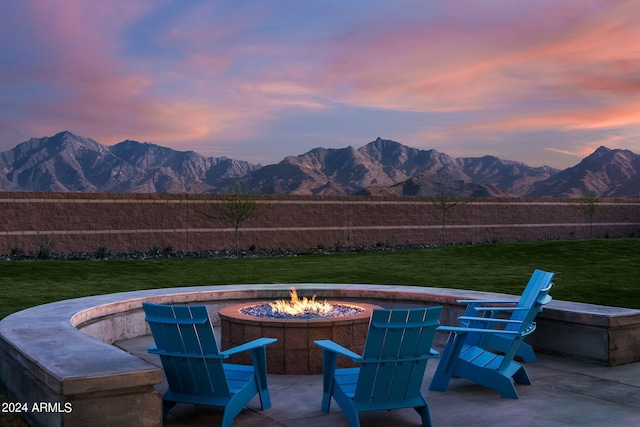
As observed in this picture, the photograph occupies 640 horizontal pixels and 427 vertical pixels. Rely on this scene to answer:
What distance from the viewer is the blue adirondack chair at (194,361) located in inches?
202

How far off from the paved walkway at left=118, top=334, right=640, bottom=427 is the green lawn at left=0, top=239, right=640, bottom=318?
6276mm

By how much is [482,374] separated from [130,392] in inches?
133

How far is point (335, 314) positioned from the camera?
7586 millimetres

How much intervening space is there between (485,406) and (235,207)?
86.5 ft

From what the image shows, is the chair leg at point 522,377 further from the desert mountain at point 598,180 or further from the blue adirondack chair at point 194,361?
the desert mountain at point 598,180

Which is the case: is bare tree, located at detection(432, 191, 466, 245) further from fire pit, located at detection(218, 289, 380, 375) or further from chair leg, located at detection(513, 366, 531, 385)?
chair leg, located at detection(513, 366, 531, 385)

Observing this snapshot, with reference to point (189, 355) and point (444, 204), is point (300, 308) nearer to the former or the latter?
point (189, 355)

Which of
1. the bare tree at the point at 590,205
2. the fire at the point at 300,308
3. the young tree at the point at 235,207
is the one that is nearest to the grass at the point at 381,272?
the fire at the point at 300,308

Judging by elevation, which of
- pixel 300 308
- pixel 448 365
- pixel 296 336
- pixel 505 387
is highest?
pixel 300 308

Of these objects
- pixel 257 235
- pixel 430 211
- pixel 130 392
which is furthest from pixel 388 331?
pixel 430 211

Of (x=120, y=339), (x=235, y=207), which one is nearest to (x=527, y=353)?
(x=120, y=339)

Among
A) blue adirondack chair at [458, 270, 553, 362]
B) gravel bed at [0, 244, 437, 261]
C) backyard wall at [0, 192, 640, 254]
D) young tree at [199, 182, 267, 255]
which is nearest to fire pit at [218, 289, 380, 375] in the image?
blue adirondack chair at [458, 270, 553, 362]

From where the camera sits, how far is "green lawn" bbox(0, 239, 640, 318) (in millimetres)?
14344

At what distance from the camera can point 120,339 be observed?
8820mm
